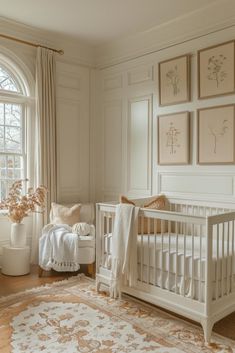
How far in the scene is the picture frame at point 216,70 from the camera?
10.4 ft

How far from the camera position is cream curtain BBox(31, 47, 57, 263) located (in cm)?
403

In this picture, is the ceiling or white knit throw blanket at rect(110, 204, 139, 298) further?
the ceiling

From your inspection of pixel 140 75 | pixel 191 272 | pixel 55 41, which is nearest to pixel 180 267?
pixel 191 272

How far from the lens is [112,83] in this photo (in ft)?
14.6

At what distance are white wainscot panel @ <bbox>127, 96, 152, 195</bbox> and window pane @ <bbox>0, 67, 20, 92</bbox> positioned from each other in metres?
1.44

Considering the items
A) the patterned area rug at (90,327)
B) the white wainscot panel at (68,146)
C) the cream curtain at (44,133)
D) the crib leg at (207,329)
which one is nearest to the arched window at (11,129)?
the cream curtain at (44,133)

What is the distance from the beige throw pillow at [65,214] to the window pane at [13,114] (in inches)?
44.1

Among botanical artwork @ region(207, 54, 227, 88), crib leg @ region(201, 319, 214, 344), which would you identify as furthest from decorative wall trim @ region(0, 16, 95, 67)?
crib leg @ region(201, 319, 214, 344)

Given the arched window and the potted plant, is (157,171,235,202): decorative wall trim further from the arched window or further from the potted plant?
the arched window

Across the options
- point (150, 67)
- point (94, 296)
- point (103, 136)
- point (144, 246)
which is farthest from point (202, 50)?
point (94, 296)

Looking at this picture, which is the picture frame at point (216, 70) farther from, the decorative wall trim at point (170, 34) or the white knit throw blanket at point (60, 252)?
the white knit throw blanket at point (60, 252)

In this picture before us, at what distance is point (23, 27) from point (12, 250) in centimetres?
257

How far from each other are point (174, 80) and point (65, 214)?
1965mm

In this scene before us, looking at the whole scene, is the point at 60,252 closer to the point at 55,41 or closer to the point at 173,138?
the point at 173,138
